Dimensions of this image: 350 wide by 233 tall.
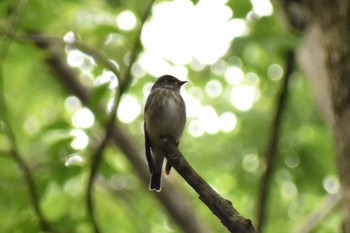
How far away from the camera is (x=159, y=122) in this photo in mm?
4695

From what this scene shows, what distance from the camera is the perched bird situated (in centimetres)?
458

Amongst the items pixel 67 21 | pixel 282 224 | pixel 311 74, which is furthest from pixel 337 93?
pixel 282 224

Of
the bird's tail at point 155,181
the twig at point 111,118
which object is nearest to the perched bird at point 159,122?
the bird's tail at point 155,181

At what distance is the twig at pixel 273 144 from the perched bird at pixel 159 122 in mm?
937

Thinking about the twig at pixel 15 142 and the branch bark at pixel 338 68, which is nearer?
the branch bark at pixel 338 68

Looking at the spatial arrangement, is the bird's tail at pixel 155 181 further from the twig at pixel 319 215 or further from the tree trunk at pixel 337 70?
the twig at pixel 319 215

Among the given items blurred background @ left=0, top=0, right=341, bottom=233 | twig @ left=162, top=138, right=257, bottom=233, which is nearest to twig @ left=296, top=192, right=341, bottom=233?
blurred background @ left=0, top=0, right=341, bottom=233

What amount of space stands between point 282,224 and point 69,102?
8.70 feet

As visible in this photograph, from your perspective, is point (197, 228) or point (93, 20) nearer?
point (197, 228)

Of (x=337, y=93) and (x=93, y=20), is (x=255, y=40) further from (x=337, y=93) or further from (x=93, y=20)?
(x=93, y=20)

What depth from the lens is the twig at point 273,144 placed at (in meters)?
5.38

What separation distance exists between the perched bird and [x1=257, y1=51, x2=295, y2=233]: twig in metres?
0.94

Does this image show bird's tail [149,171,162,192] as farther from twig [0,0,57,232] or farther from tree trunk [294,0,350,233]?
tree trunk [294,0,350,233]

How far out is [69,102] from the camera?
8133mm
